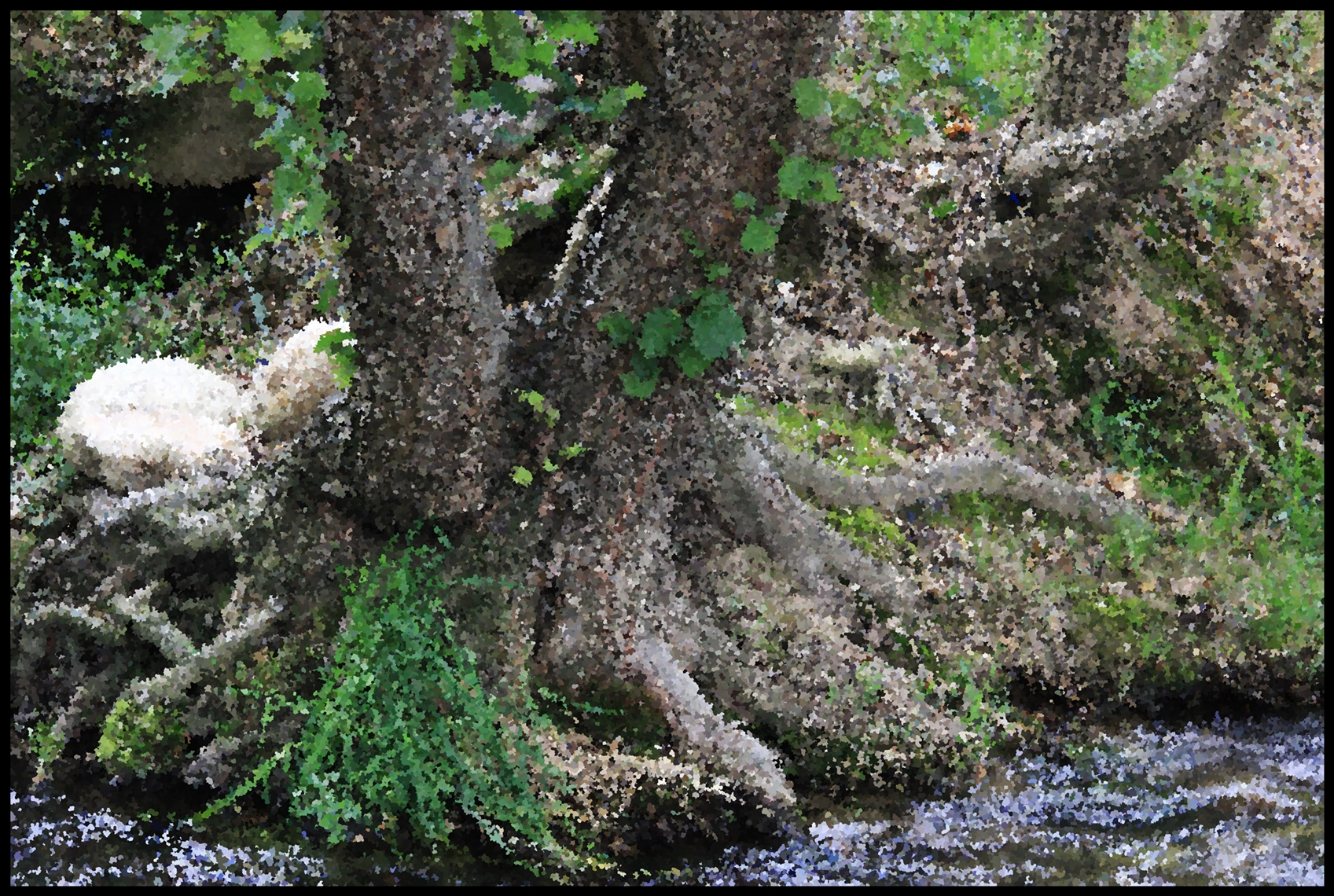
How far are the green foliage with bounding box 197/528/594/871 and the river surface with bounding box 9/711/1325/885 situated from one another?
0.15m

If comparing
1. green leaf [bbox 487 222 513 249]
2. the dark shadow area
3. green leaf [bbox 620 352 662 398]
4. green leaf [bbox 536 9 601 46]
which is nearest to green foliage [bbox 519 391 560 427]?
green leaf [bbox 620 352 662 398]

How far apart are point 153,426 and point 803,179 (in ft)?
9.62

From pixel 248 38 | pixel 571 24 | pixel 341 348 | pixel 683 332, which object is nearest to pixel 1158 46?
pixel 683 332

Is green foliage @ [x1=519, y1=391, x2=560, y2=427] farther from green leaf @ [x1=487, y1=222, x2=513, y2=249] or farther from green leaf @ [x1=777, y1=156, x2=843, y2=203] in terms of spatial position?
green leaf @ [x1=777, y1=156, x2=843, y2=203]

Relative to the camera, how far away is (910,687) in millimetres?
4410

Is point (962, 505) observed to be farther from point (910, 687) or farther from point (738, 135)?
point (738, 135)

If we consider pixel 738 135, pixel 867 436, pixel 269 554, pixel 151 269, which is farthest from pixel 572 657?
pixel 151 269

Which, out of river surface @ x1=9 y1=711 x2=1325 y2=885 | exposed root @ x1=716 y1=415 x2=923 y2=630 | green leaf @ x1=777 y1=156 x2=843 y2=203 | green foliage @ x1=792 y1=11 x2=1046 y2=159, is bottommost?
river surface @ x1=9 y1=711 x2=1325 y2=885

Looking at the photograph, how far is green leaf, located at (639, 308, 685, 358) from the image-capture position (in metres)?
3.26

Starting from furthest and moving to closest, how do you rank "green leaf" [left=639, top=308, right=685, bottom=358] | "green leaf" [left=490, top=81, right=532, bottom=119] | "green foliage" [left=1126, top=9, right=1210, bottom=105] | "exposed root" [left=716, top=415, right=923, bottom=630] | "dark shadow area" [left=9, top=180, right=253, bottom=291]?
"green foliage" [left=1126, top=9, right=1210, bottom=105], "dark shadow area" [left=9, top=180, right=253, bottom=291], "exposed root" [left=716, top=415, right=923, bottom=630], "green leaf" [left=639, top=308, right=685, bottom=358], "green leaf" [left=490, top=81, right=532, bottom=119]

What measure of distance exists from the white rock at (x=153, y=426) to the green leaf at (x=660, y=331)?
185 centimetres

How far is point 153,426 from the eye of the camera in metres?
4.50

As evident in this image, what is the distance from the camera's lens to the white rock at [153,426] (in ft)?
14.4

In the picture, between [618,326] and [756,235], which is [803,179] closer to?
[756,235]
